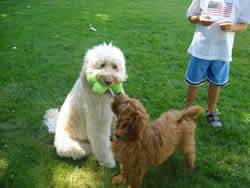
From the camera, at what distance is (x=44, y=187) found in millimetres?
2189

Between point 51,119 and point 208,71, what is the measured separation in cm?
244

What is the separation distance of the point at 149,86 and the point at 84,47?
7.79ft

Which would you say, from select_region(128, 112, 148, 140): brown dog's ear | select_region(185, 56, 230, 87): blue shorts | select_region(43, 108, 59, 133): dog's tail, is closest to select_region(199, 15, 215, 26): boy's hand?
select_region(185, 56, 230, 87): blue shorts

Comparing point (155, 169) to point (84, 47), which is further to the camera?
point (84, 47)

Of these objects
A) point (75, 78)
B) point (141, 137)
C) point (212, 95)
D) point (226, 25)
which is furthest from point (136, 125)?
point (75, 78)

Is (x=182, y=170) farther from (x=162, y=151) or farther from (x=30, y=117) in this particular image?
(x=30, y=117)

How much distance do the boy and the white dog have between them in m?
1.19

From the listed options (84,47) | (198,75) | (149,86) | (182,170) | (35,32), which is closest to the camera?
(182,170)

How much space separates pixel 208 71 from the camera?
112 inches

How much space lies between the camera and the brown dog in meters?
1.67

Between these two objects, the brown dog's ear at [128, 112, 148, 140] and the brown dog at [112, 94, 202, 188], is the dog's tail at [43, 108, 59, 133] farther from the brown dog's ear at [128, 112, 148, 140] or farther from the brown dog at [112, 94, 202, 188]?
the brown dog's ear at [128, 112, 148, 140]

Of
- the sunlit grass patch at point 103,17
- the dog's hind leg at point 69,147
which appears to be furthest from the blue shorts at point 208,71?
the sunlit grass patch at point 103,17

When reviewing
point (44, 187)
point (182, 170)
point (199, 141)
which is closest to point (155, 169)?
point (182, 170)

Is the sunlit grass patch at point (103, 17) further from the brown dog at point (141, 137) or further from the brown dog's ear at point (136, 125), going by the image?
the brown dog's ear at point (136, 125)
